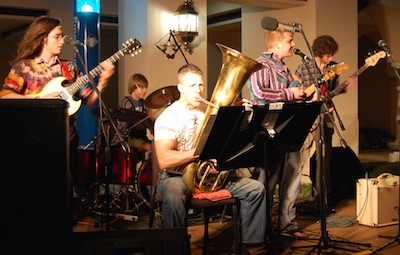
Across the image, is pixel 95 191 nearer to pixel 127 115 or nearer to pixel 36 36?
pixel 127 115

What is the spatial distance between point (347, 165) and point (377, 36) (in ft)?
23.6

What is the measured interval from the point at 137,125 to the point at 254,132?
8.39ft

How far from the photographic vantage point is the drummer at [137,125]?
5.73 meters

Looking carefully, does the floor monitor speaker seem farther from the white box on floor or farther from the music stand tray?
the white box on floor

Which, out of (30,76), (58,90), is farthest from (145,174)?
(30,76)

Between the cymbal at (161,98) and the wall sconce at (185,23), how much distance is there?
3.58ft

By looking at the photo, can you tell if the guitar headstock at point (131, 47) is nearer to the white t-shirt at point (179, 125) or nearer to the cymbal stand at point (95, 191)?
the white t-shirt at point (179, 125)

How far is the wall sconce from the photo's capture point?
21.1 feet

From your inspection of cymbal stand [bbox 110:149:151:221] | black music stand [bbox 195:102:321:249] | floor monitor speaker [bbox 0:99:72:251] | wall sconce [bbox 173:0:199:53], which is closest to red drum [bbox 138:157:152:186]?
cymbal stand [bbox 110:149:151:221]

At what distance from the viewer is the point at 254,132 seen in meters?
3.43

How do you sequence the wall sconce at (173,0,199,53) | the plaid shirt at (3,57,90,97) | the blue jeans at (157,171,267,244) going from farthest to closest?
the wall sconce at (173,0,199,53)
the plaid shirt at (3,57,90,97)
the blue jeans at (157,171,267,244)

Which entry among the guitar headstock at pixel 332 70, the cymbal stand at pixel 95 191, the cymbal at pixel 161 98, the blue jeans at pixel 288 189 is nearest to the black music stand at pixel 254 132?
the blue jeans at pixel 288 189

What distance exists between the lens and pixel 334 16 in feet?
25.7

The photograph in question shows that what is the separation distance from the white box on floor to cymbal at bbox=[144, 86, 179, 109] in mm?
1975
